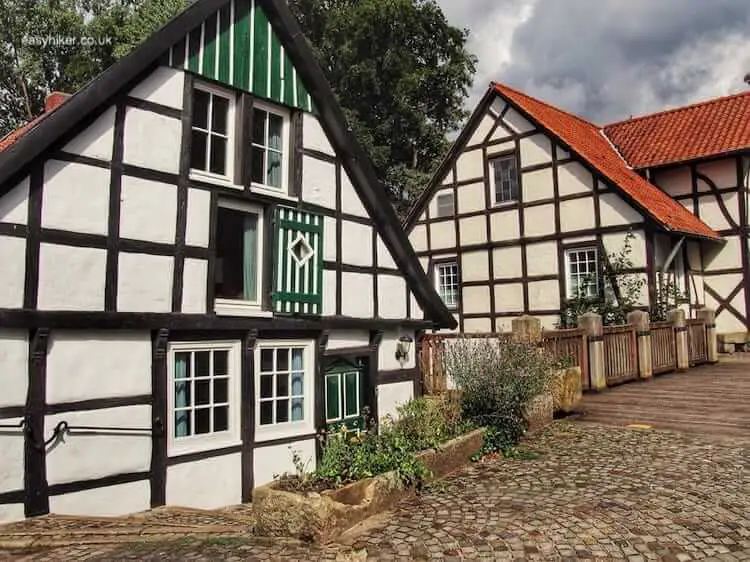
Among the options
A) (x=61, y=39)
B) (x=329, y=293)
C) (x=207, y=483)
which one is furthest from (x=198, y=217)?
(x=61, y=39)

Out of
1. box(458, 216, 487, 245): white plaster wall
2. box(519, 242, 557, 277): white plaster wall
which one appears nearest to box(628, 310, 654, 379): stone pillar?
box(519, 242, 557, 277): white plaster wall

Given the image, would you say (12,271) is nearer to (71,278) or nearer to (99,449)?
(71,278)

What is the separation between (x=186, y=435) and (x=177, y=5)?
23777mm

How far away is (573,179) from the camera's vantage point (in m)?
17.4

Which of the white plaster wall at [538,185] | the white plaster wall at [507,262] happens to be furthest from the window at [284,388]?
the white plaster wall at [538,185]

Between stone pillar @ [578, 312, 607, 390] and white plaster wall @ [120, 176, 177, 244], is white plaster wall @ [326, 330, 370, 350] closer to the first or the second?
white plaster wall @ [120, 176, 177, 244]

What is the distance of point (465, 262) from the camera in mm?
19859

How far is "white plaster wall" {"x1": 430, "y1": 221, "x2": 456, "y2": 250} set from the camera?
792 inches

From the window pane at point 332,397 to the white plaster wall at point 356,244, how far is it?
5.97 feet

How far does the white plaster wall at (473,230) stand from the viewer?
19.5 metres

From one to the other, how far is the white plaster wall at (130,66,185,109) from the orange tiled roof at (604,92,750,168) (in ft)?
50.4

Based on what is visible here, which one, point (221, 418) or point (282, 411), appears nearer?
point (221, 418)

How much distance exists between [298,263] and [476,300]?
1179cm

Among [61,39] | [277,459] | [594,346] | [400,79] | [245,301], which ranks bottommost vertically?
[277,459]
